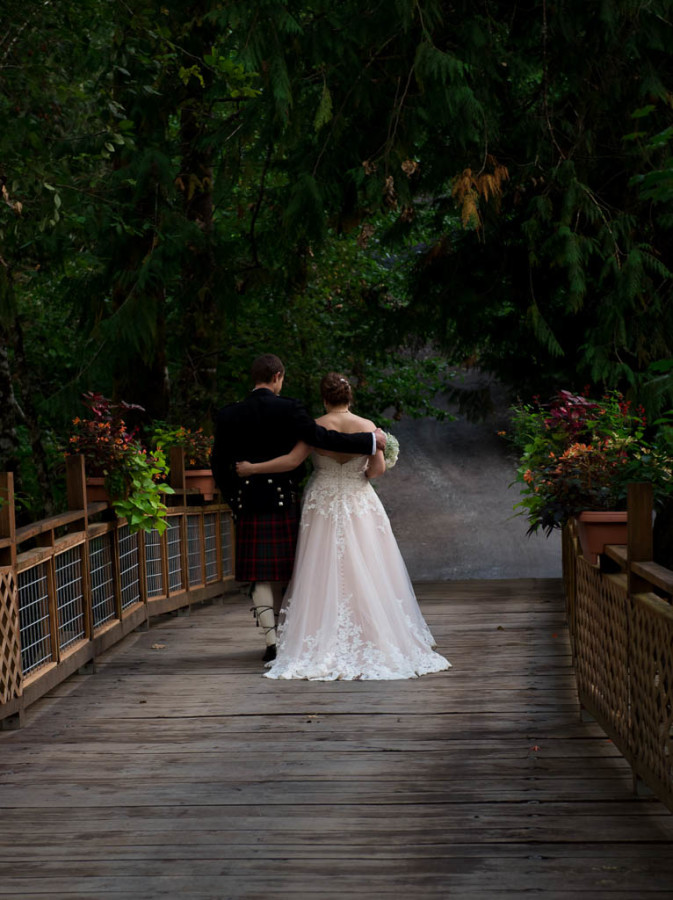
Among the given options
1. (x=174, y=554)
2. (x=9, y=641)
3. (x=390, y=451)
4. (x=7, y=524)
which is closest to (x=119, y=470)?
(x=390, y=451)

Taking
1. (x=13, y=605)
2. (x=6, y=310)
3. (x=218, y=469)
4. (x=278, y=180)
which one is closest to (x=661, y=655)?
(x=13, y=605)

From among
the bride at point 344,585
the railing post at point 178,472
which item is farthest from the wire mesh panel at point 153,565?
the bride at point 344,585

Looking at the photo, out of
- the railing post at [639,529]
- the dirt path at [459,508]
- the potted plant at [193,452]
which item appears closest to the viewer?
the railing post at [639,529]

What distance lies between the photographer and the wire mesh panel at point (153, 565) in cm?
998

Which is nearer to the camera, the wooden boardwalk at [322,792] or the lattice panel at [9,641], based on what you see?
the wooden boardwalk at [322,792]

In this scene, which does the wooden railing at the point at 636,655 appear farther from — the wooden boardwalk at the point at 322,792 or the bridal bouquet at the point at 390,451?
the bridal bouquet at the point at 390,451

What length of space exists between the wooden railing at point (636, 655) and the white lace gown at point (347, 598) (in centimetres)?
188

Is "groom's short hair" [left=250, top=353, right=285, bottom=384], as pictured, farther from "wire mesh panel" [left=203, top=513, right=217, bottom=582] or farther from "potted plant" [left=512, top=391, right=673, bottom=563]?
"wire mesh panel" [left=203, top=513, right=217, bottom=582]

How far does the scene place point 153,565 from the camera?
10.2 m

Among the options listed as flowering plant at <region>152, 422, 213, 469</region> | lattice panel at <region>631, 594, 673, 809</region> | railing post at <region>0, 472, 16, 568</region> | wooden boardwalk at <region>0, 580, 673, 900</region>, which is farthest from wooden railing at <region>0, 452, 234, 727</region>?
lattice panel at <region>631, 594, 673, 809</region>

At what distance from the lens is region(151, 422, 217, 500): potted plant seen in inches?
446

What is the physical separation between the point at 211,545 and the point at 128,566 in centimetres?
316

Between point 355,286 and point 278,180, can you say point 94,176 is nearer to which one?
point 278,180

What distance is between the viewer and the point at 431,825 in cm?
441
